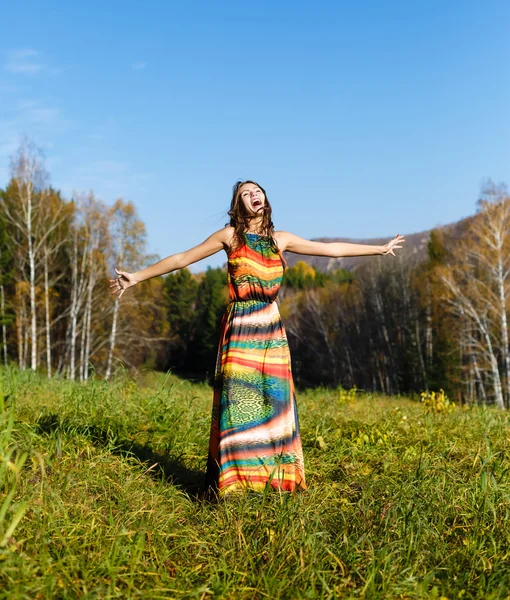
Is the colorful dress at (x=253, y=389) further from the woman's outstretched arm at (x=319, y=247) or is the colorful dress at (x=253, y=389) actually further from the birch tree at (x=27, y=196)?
the birch tree at (x=27, y=196)

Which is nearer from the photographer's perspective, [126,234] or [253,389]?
[253,389]

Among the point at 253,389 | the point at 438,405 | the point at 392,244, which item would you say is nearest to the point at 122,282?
the point at 253,389

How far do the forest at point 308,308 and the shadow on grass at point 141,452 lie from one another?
1091 cm

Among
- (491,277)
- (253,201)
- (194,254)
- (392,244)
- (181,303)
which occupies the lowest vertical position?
(194,254)

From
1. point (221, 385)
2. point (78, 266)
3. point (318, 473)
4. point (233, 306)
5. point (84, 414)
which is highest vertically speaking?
point (78, 266)

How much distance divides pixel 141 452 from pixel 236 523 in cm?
186

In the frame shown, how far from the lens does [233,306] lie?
4035 mm

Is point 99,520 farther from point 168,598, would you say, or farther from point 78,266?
point 78,266

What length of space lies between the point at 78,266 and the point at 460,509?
31.3 m

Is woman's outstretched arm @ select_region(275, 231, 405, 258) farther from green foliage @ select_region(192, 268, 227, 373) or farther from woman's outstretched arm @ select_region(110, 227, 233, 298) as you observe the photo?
green foliage @ select_region(192, 268, 227, 373)

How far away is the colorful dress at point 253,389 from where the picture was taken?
12.4 ft

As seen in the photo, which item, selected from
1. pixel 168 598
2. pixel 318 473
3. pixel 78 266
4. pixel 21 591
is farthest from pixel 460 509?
pixel 78 266

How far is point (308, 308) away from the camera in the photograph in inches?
1906

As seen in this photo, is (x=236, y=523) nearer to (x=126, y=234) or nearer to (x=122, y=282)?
(x=122, y=282)
